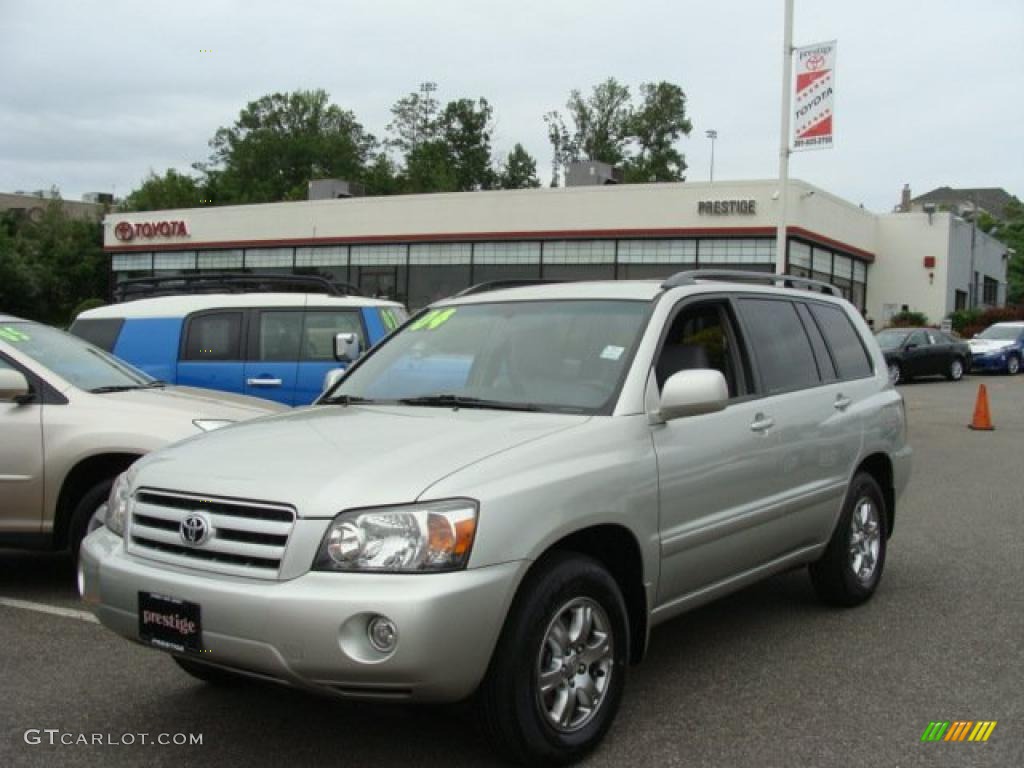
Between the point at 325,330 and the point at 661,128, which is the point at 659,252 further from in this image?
the point at 661,128

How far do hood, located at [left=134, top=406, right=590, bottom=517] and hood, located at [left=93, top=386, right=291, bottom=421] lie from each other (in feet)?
5.78

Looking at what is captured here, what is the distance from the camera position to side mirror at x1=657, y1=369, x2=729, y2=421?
408 cm

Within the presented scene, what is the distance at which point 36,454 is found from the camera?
228 inches

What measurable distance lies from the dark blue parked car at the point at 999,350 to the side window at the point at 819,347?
2670cm

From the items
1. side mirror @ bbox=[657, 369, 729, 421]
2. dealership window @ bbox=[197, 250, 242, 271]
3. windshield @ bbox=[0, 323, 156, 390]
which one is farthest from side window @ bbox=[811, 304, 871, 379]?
dealership window @ bbox=[197, 250, 242, 271]

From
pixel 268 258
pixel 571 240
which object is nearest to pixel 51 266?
pixel 268 258

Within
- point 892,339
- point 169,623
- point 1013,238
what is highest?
point 1013,238

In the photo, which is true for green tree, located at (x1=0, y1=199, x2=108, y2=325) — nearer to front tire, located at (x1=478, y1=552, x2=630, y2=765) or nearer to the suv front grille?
the suv front grille

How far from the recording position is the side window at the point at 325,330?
9.18 meters

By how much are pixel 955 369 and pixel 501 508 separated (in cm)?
2718

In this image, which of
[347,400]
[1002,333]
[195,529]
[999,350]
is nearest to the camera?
[195,529]

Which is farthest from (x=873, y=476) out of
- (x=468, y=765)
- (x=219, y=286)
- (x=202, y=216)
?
(x=202, y=216)

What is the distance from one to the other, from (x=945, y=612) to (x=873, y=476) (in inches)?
35.2

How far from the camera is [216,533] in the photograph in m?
3.48
